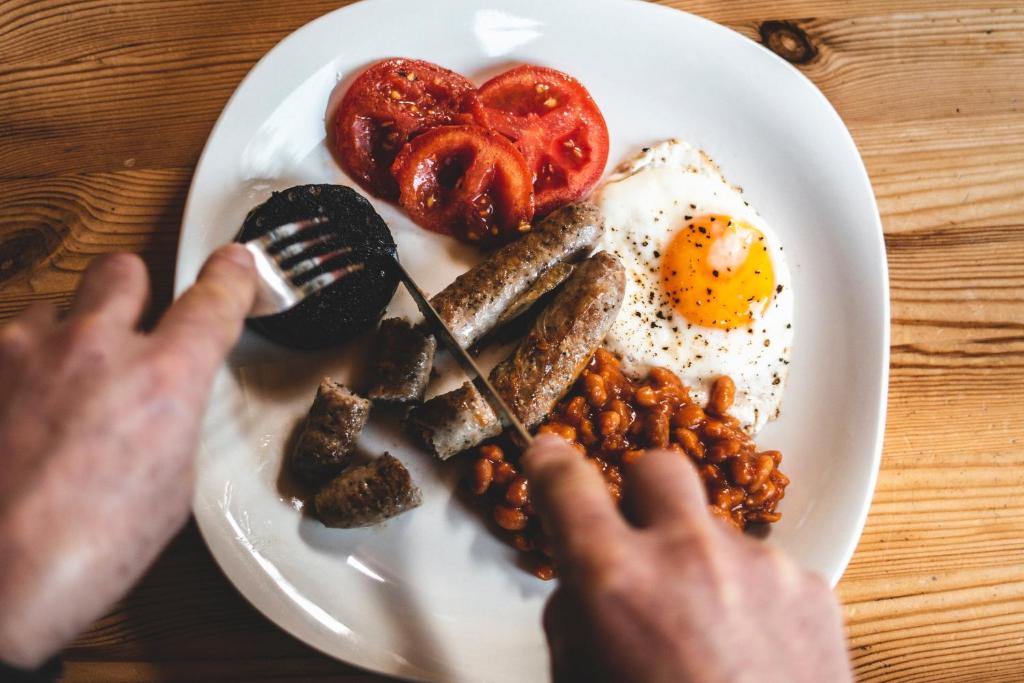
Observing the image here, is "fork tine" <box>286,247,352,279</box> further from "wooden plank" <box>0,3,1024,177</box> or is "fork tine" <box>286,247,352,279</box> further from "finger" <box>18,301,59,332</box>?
"wooden plank" <box>0,3,1024,177</box>

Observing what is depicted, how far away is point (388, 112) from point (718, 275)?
1482 mm

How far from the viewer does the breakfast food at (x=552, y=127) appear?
283cm

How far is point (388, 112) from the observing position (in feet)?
8.98

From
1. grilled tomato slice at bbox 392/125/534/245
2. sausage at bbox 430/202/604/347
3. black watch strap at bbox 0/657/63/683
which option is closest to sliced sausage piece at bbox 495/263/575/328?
sausage at bbox 430/202/604/347

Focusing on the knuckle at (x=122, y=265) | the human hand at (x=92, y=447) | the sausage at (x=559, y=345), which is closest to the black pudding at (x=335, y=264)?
the sausage at (x=559, y=345)

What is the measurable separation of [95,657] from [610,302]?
7.28 feet

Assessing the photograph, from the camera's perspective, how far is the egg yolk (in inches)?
111

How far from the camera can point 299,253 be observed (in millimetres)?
2293

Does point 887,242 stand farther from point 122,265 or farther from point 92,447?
point 92,447

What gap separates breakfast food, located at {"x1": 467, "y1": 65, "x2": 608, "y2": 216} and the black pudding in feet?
2.28

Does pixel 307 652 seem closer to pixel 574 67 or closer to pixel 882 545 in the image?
pixel 882 545

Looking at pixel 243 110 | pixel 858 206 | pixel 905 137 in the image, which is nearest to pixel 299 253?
pixel 243 110

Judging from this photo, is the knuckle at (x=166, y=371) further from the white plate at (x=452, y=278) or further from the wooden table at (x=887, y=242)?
the wooden table at (x=887, y=242)

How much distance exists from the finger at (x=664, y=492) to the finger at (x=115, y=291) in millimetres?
1081
